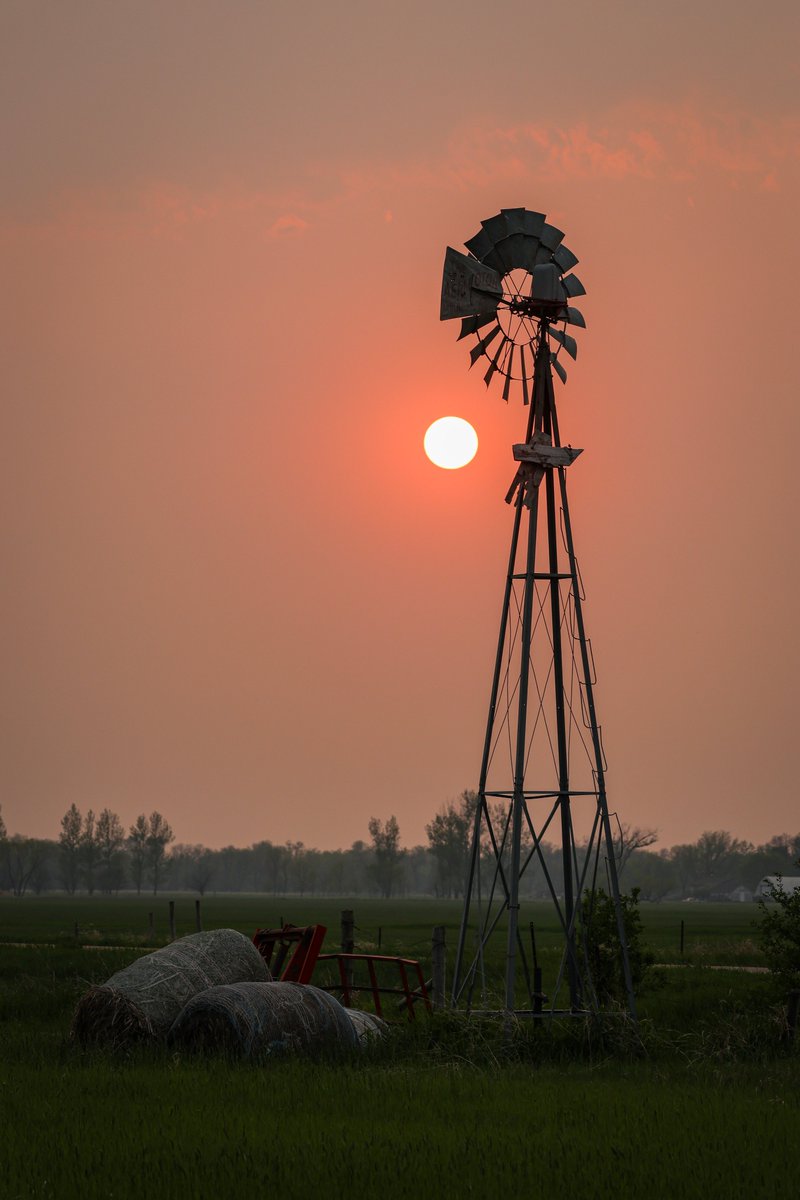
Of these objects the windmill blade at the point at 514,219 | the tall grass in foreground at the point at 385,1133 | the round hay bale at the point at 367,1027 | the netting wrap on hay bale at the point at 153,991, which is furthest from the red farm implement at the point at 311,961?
the windmill blade at the point at 514,219

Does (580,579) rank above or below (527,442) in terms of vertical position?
below

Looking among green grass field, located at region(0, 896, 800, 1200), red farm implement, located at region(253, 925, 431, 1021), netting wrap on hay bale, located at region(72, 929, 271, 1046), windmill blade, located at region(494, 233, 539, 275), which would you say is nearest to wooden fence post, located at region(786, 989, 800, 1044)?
green grass field, located at region(0, 896, 800, 1200)

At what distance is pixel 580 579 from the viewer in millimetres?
25562

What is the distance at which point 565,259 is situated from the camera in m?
26.7

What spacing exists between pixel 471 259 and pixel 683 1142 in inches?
627

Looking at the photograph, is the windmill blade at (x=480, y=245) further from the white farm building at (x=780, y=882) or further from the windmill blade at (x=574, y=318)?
the white farm building at (x=780, y=882)

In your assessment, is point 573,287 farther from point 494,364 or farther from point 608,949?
point 608,949

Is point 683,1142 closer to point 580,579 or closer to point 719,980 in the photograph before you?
point 580,579

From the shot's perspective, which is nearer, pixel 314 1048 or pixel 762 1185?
pixel 762 1185

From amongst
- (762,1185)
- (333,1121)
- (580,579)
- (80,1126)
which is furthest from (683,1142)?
(580,579)

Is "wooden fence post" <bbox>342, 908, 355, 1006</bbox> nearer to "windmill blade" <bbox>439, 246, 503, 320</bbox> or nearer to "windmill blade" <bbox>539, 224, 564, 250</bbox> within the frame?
"windmill blade" <bbox>439, 246, 503, 320</bbox>

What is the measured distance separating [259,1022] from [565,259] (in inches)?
564

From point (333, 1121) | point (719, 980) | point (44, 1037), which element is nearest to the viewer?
point (333, 1121)

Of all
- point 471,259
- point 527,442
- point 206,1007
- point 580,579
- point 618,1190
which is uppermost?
point 471,259
